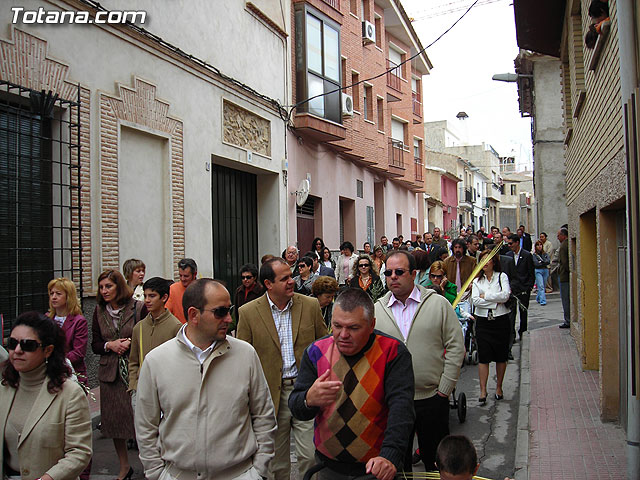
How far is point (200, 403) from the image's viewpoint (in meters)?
3.21

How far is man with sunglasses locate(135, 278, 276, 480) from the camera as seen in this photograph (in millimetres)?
3217

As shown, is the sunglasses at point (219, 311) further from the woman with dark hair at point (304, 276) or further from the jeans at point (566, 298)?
the jeans at point (566, 298)

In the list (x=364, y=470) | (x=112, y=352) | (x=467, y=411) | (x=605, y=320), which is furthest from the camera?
(x=467, y=411)

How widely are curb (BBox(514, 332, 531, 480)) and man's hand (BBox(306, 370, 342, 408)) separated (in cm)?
328

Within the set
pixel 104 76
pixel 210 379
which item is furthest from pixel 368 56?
pixel 210 379

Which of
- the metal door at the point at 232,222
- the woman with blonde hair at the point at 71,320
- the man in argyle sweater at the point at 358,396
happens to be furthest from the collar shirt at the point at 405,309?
the metal door at the point at 232,222

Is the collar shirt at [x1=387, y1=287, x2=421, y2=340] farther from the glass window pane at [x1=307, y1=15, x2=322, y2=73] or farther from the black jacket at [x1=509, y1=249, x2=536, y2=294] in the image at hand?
the glass window pane at [x1=307, y1=15, x2=322, y2=73]

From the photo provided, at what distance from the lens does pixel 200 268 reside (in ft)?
41.1

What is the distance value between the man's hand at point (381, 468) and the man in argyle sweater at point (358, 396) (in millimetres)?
151

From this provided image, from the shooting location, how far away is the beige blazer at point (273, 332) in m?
4.80

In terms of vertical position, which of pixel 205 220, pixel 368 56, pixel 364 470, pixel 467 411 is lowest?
pixel 467 411

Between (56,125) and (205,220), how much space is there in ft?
13.8

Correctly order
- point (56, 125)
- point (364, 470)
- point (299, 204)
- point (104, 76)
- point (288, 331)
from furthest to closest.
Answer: point (299, 204) < point (104, 76) < point (56, 125) < point (288, 331) < point (364, 470)

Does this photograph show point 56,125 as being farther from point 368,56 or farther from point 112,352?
point 368,56
